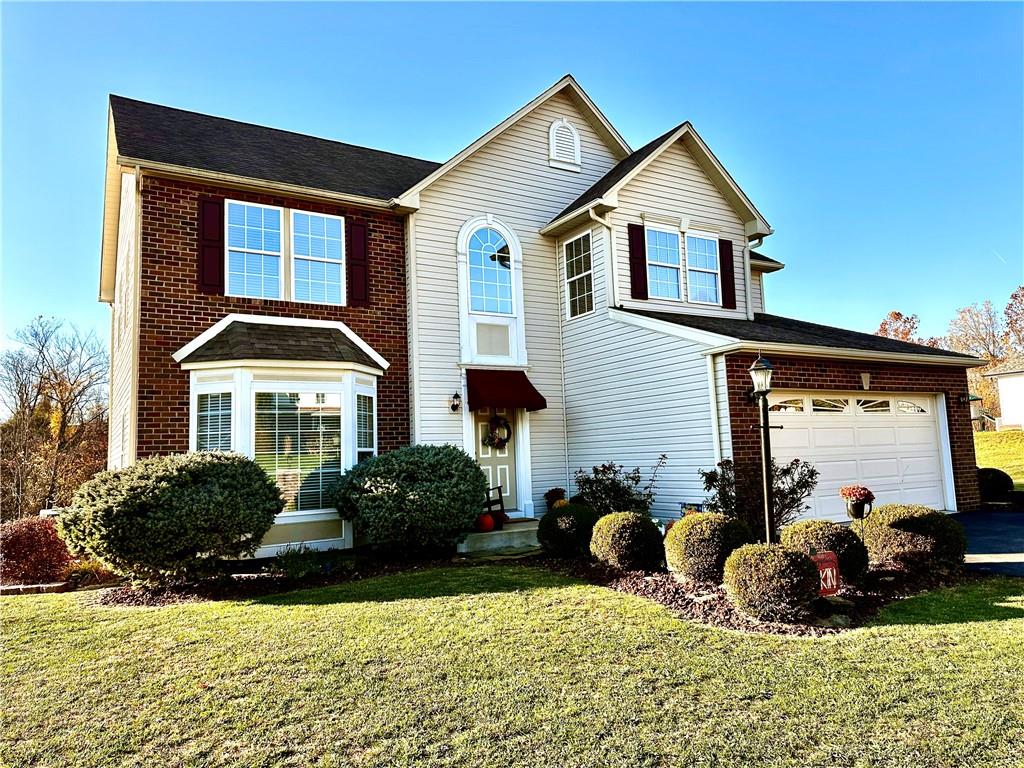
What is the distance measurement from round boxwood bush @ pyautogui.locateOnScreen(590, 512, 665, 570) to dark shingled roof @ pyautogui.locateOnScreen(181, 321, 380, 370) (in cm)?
521

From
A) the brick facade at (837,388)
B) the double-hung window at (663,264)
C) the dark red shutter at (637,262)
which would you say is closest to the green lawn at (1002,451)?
the brick facade at (837,388)

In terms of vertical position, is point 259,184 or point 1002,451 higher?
point 259,184

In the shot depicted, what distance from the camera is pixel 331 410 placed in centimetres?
1047

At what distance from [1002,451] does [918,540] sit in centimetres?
2373

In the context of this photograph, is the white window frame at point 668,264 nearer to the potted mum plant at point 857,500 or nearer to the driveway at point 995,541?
the potted mum plant at point 857,500

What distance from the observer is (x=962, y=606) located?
6.29 m

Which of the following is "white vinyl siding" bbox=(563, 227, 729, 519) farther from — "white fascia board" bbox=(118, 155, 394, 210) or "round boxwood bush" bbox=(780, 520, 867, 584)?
"white fascia board" bbox=(118, 155, 394, 210)

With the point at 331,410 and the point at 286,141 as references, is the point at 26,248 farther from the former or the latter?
the point at 331,410

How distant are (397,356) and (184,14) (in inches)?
262

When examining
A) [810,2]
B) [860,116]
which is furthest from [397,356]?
[860,116]

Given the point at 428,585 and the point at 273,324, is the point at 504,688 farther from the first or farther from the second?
the point at 273,324

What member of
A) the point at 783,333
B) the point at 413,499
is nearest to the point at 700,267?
the point at 783,333

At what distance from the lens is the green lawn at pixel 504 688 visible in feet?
11.8

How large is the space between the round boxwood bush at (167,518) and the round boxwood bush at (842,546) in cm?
669
